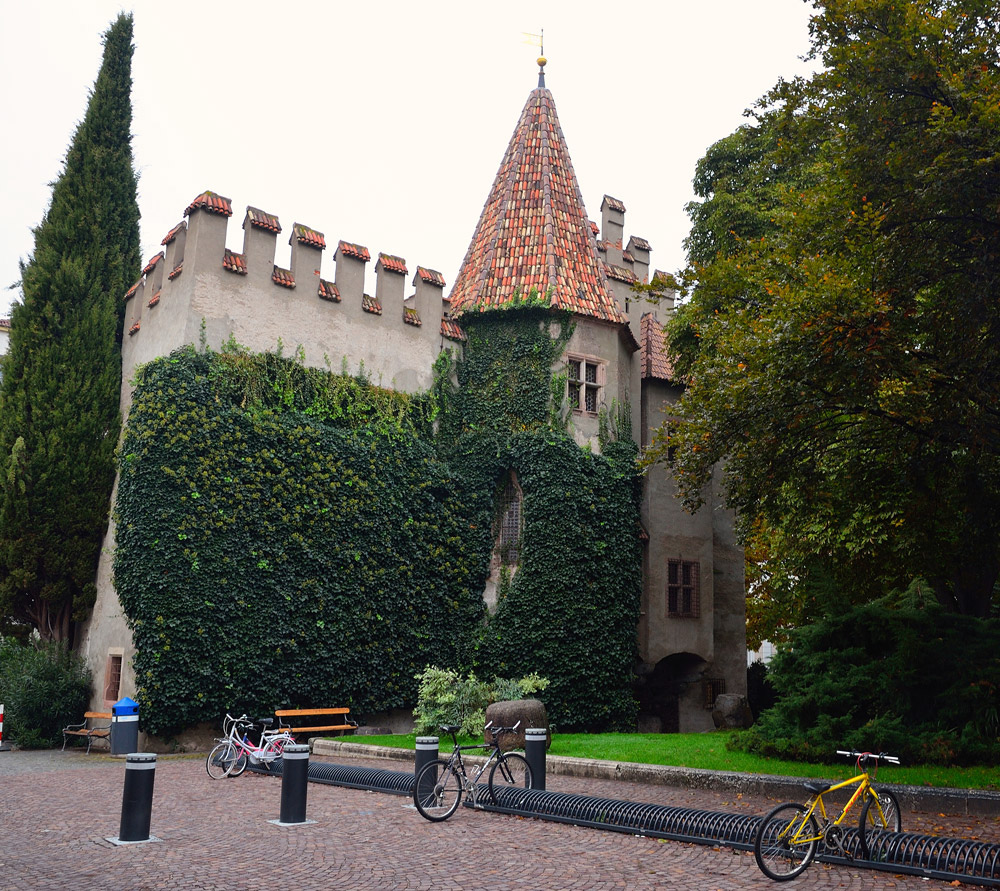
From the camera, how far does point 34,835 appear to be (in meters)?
9.20

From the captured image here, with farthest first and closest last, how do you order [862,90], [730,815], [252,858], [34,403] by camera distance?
[34,403] → [862,90] → [730,815] → [252,858]

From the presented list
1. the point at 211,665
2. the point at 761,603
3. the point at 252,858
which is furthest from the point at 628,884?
the point at 761,603

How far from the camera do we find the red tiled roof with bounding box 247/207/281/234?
20.4m

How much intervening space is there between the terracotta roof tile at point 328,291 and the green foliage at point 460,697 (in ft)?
28.0

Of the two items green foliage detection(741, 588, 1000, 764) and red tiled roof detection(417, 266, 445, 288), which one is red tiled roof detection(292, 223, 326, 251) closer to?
red tiled roof detection(417, 266, 445, 288)

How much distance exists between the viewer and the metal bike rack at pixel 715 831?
7273mm

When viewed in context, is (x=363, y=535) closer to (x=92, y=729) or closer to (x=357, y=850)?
(x=92, y=729)

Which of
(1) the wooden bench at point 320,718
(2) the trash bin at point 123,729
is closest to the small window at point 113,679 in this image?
(2) the trash bin at point 123,729

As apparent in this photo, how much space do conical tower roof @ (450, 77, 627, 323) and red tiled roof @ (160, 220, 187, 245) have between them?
675cm

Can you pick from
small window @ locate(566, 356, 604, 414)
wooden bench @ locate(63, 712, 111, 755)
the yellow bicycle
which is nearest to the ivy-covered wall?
small window @ locate(566, 356, 604, 414)

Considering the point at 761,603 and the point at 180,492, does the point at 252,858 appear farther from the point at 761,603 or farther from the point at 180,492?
the point at 761,603

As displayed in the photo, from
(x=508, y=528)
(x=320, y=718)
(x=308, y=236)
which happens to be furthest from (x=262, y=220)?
(x=320, y=718)

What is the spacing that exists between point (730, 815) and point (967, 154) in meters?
8.01

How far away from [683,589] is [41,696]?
1500 centimetres
